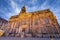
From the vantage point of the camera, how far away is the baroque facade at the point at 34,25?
22.0 m

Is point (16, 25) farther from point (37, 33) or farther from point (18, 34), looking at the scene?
point (37, 33)

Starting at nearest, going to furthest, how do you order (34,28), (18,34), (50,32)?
(50,32), (18,34), (34,28)

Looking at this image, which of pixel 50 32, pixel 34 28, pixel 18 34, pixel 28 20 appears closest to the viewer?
pixel 50 32

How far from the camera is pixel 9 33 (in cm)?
2334

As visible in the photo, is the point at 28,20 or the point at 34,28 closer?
the point at 34,28

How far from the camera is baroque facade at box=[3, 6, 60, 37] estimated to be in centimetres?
2195

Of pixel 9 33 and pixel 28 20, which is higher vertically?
pixel 28 20

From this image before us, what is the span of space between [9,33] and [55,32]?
8.91 m

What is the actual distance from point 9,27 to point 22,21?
3.44m

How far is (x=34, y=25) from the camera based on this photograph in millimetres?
23578

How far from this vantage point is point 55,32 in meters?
20.8

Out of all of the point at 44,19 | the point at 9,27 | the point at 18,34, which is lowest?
the point at 18,34

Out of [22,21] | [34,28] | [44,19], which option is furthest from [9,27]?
[44,19]

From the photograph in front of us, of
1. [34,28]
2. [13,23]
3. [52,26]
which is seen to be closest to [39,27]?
[34,28]
